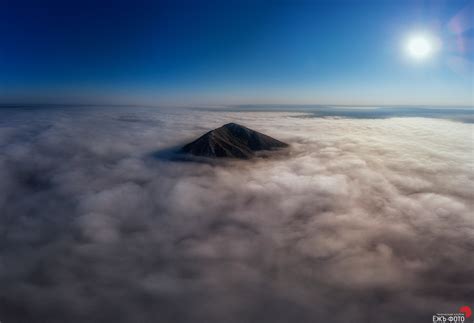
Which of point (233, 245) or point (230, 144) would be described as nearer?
point (233, 245)

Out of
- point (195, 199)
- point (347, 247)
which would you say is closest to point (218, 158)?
point (195, 199)

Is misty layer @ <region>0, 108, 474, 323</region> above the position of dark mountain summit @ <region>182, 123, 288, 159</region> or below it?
below

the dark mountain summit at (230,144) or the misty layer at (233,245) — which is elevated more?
the dark mountain summit at (230,144)

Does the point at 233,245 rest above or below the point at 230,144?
below

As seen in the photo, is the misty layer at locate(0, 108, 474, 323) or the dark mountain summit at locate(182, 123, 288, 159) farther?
the dark mountain summit at locate(182, 123, 288, 159)

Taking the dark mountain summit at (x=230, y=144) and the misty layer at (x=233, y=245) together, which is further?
the dark mountain summit at (x=230, y=144)
